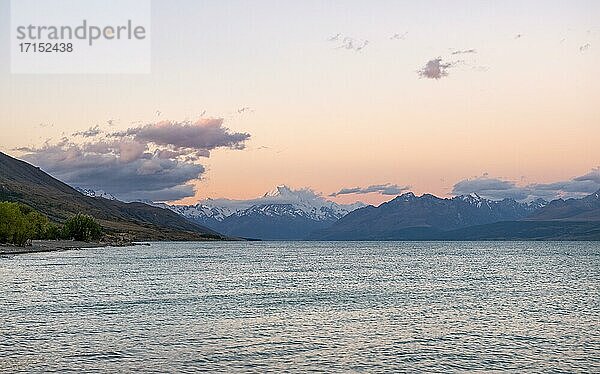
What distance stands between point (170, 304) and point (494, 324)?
4022 centimetres

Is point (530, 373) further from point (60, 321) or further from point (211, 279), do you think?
point (211, 279)

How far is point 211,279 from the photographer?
437 feet

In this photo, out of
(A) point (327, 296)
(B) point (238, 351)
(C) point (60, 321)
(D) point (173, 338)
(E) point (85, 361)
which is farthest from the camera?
(A) point (327, 296)

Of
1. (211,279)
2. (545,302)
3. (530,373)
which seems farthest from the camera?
(211,279)

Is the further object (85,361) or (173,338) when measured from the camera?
(173,338)

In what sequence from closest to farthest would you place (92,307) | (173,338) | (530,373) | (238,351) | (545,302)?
(530,373) < (238,351) < (173,338) < (92,307) < (545,302)

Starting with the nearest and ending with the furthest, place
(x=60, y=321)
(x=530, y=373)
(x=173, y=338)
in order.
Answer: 1. (x=530, y=373)
2. (x=173, y=338)
3. (x=60, y=321)

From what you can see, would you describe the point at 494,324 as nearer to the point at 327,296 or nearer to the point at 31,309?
the point at 327,296

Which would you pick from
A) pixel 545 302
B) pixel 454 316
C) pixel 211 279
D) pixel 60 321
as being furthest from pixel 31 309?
pixel 545 302

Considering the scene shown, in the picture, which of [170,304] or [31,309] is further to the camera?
[170,304]

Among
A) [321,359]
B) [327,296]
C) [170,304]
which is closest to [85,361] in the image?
[321,359]

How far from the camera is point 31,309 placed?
78000mm

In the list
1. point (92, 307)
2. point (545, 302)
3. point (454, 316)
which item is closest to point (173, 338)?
point (92, 307)

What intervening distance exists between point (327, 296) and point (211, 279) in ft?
139
